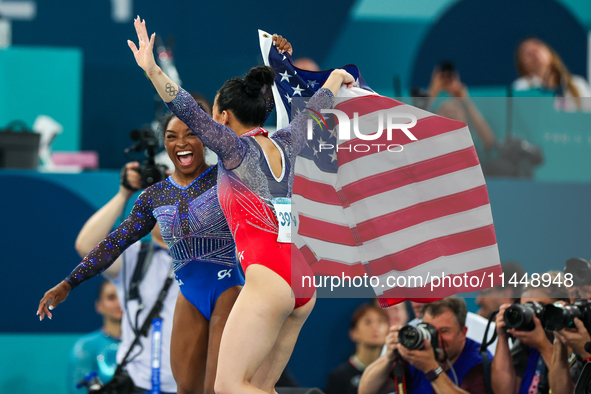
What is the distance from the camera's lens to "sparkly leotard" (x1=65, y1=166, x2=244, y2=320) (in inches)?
126

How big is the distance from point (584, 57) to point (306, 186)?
628 cm

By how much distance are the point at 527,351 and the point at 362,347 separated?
1.54m

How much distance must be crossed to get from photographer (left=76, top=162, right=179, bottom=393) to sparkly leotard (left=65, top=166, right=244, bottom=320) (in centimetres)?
89

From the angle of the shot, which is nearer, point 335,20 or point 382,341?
point 382,341

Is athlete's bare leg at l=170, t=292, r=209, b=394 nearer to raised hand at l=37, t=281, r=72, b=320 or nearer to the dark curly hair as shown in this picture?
raised hand at l=37, t=281, r=72, b=320

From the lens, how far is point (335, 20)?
803 centimetres

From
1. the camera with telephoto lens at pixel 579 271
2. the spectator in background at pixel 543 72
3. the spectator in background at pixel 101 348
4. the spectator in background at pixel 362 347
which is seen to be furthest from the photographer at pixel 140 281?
the spectator in background at pixel 543 72

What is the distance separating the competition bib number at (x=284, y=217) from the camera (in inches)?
112

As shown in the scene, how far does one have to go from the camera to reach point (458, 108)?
5355mm

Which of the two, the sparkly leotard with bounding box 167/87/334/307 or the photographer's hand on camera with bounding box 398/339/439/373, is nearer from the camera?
the sparkly leotard with bounding box 167/87/334/307

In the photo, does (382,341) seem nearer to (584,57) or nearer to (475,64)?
(475,64)

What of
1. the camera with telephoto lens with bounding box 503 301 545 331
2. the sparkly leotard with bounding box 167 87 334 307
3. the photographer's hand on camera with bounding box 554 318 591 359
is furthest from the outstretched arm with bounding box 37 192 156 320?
the photographer's hand on camera with bounding box 554 318 591 359

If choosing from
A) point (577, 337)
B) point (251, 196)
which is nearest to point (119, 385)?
point (251, 196)

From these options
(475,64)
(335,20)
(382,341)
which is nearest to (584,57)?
(475,64)
